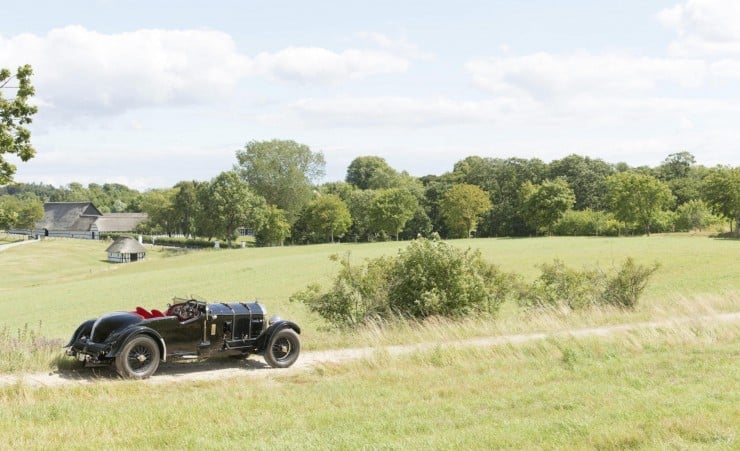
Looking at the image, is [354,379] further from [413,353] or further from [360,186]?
[360,186]

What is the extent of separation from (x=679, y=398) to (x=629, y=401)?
64 centimetres

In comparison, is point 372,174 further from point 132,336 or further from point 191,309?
point 132,336

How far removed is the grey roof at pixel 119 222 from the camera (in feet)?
489

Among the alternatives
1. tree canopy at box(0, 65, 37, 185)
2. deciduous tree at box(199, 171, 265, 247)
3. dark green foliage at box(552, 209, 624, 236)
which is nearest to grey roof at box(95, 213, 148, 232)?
deciduous tree at box(199, 171, 265, 247)

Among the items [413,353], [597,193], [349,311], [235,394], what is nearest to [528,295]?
[349,311]

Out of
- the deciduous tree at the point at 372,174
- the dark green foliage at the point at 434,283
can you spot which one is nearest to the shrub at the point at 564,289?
the dark green foliage at the point at 434,283

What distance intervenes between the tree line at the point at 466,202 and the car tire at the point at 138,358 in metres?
78.4

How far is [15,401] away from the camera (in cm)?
892

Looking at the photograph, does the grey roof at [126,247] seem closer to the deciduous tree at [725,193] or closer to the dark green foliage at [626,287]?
the deciduous tree at [725,193]

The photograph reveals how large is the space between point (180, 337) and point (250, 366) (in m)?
1.78

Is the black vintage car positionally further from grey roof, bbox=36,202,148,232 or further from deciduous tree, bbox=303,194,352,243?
grey roof, bbox=36,202,148,232

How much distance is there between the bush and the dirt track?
3800mm

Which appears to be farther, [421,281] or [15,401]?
[421,281]

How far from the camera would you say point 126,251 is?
3878 inches
